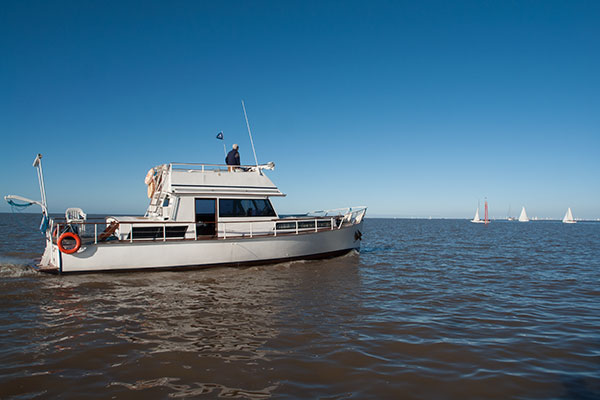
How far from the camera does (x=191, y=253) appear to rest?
11.8 metres

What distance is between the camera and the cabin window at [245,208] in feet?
43.1

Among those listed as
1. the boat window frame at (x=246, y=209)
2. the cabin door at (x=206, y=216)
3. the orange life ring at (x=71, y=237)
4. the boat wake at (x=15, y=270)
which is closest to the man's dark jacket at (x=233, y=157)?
the boat window frame at (x=246, y=209)

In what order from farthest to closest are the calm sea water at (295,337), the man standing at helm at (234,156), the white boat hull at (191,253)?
1. the man standing at helm at (234,156)
2. the white boat hull at (191,253)
3. the calm sea water at (295,337)

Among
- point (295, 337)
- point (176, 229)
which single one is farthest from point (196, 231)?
point (295, 337)

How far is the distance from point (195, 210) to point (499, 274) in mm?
11383

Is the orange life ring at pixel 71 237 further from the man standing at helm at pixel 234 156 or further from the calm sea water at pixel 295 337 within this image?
the man standing at helm at pixel 234 156

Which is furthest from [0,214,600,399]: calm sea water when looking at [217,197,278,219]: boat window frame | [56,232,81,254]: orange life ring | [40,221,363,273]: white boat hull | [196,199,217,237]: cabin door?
[217,197,278,219]: boat window frame

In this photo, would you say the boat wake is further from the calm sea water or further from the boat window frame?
the boat window frame

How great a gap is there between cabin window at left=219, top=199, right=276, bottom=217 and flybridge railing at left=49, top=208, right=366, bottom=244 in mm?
460

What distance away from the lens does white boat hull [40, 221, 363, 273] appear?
10922mm

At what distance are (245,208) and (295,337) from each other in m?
8.05

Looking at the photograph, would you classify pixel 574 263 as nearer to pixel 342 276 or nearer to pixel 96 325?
pixel 342 276

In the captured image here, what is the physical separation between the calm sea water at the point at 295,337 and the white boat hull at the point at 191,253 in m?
0.52

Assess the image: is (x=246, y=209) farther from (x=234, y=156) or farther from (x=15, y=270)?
(x=15, y=270)
